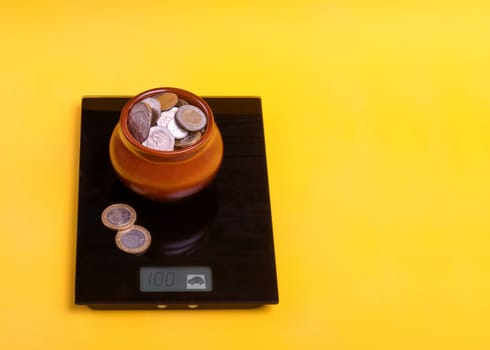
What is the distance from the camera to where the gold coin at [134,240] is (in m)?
0.88

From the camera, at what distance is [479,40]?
1.20 m

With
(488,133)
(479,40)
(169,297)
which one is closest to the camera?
(169,297)

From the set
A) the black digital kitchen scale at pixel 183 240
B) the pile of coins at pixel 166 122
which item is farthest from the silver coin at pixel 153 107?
the black digital kitchen scale at pixel 183 240

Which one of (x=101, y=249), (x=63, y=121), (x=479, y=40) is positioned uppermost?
(x=479, y=40)

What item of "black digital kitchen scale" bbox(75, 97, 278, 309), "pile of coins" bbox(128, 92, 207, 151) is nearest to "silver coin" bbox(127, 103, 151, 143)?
"pile of coins" bbox(128, 92, 207, 151)

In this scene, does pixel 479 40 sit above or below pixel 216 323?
above

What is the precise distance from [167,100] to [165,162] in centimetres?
11

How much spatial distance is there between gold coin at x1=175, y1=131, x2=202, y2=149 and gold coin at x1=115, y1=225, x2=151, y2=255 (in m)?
0.15

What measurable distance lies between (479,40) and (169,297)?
84 cm

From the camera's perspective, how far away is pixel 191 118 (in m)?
0.85

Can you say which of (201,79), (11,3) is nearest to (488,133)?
(201,79)

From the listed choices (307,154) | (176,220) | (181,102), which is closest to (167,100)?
(181,102)

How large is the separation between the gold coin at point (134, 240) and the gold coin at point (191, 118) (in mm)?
181

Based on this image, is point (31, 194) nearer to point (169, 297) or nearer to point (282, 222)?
point (169, 297)
